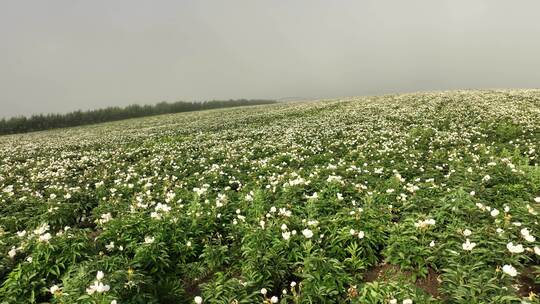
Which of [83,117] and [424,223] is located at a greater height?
[83,117]

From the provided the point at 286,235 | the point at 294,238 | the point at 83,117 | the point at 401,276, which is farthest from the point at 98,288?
the point at 83,117

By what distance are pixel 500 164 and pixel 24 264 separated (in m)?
13.1

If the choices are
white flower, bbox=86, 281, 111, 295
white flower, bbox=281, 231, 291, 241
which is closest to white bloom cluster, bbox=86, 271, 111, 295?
white flower, bbox=86, 281, 111, 295

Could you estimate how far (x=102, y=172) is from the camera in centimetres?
1600

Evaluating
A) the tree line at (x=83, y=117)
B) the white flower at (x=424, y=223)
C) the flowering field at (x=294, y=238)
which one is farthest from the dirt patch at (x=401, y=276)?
the tree line at (x=83, y=117)

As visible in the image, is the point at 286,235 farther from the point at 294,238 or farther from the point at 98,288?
the point at 98,288

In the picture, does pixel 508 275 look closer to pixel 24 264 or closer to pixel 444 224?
pixel 444 224

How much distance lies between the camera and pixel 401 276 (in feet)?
18.4

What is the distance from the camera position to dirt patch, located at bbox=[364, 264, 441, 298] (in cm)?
582

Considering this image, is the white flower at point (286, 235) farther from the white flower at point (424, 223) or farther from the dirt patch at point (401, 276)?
the white flower at point (424, 223)

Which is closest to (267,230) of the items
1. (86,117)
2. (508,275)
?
(508,275)

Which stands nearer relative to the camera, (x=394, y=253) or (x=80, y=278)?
(x=80, y=278)

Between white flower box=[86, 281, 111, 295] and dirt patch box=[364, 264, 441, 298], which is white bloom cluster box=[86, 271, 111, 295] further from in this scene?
dirt patch box=[364, 264, 441, 298]

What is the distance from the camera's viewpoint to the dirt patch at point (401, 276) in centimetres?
582
